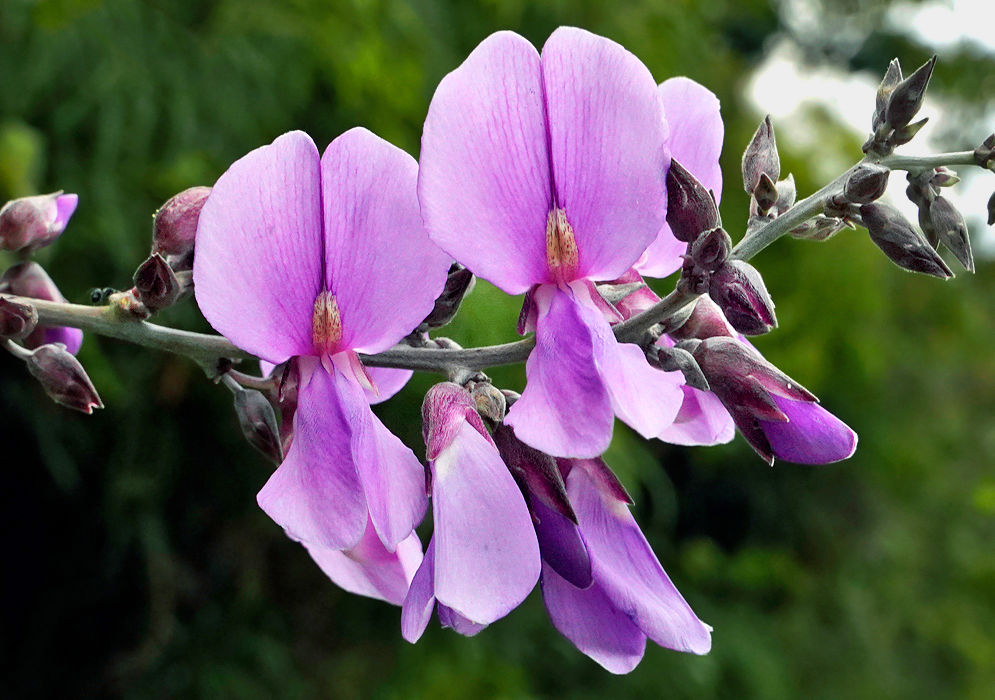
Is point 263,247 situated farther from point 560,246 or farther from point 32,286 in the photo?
point 32,286

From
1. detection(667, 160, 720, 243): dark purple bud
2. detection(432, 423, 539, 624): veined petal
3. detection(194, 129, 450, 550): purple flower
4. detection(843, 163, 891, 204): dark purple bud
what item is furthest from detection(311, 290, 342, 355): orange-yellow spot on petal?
detection(843, 163, 891, 204): dark purple bud

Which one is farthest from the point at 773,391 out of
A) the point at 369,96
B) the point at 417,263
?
the point at 369,96

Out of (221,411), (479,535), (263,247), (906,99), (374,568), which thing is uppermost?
(906,99)

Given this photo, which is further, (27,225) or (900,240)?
(27,225)

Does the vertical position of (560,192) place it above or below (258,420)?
above

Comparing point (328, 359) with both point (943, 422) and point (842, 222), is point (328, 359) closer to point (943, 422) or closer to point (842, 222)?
point (842, 222)

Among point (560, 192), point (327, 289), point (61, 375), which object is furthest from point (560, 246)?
point (61, 375)

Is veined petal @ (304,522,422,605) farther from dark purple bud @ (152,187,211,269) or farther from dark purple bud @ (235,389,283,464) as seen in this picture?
dark purple bud @ (152,187,211,269)
